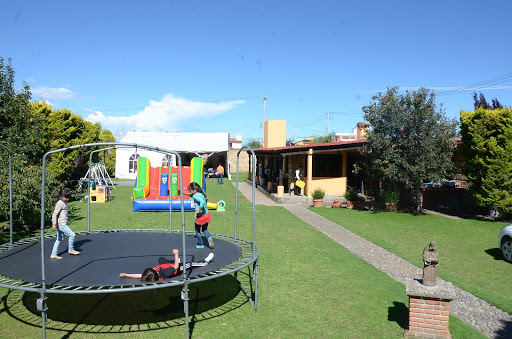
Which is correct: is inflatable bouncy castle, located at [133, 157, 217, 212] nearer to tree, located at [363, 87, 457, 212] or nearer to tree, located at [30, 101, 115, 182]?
tree, located at [30, 101, 115, 182]

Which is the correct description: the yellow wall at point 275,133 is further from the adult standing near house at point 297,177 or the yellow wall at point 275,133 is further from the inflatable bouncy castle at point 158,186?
→ the inflatable bouncy castle at point 158,186

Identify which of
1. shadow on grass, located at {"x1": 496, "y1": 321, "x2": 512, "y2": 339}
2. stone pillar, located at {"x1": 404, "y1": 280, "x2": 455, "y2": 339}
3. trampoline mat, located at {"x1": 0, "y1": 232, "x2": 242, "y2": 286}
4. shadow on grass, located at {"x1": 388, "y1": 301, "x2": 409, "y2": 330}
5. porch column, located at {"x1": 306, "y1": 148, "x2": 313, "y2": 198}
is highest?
porch column, located at {"x1": 306, "y1": 148, "x2": 313, "y2": 198}

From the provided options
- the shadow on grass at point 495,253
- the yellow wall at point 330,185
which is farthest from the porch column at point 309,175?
the shadow on grass at point 495,253

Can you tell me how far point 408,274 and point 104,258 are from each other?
21.0 ft

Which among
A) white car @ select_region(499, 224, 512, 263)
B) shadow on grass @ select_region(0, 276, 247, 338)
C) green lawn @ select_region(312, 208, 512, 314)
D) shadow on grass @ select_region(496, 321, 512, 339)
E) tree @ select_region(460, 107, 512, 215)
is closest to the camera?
shadow on grass @ select_region(496, 321, 512, 339)

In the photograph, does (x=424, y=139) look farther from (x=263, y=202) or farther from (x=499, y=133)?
(x=263, y=202)

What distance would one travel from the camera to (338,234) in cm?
1342

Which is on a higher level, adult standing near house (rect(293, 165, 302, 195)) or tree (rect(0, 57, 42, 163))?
tree (rect(0, 57, 42, 163))

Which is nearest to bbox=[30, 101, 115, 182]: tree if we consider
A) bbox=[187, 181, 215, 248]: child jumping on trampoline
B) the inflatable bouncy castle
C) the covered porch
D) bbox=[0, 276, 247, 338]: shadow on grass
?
the inflatable bouncy castle

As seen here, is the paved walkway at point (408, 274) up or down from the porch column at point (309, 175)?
down

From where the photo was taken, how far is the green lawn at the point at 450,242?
8.46m

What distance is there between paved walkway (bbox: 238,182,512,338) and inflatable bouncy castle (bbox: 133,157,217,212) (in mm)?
5308

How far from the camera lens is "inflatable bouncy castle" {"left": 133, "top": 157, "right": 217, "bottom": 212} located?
1736cm

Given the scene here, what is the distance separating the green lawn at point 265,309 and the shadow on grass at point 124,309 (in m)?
0.01
